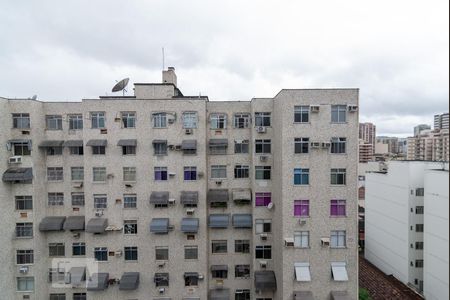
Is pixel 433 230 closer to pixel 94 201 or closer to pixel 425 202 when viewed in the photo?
pixel 425 202

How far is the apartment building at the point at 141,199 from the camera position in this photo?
15453mm

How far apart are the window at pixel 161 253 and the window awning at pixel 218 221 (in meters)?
3.12

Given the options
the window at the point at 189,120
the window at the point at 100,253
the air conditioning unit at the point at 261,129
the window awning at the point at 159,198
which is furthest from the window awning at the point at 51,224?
the air conditioning unit at the point at 261,129

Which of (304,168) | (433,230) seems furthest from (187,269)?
(433,230)

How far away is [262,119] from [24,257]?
16762 mm

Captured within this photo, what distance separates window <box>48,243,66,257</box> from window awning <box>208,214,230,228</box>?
934 centimetres

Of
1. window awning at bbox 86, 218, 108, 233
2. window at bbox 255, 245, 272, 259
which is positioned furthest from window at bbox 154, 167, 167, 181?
window at bbox 255, 245, 272, 259

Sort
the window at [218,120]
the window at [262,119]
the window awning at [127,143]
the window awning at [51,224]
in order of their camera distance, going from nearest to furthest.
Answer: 1. the window awning at [127,143]
2. the window awning at [51,224]
3. the window at [262,119]
4. the window at [218,120]

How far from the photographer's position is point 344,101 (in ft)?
45.6

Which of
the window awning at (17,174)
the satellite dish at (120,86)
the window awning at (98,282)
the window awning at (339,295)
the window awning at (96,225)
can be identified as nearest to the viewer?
the window awning at (339,295)

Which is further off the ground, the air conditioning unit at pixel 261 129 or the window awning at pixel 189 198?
the air conditioning unit at pixel 261 129

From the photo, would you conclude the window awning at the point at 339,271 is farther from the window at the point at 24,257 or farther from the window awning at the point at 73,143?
the window at the point at 24,257

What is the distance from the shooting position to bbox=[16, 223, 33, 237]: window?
15484 millimetres

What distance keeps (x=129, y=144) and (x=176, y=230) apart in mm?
5967
